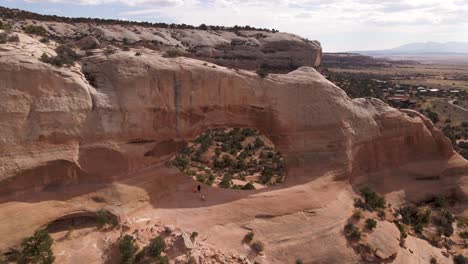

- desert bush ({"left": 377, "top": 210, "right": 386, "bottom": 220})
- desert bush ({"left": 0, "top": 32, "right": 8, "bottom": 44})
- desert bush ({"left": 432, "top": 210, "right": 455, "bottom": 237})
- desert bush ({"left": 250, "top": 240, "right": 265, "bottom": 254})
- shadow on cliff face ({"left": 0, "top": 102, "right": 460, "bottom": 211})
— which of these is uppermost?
desert bush ({"left": 0, "top": 32, "right": 8, "bottom": 44})

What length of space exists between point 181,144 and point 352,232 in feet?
29.1

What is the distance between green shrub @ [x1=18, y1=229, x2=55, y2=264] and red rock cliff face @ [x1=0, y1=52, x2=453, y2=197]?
2.04 meters

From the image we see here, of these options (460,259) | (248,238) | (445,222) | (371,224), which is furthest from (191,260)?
(445,222)

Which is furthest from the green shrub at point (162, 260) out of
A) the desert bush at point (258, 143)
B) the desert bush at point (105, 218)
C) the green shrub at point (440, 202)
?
the desert bush at point (258, 143)

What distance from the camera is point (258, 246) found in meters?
15.1

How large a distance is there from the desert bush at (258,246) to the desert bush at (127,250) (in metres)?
4.68

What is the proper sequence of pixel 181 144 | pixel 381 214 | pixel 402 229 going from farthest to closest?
pixel 381 214 → pixel 181 144 → pixel 402 229

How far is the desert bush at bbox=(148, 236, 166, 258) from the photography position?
A: 13641 millimetres

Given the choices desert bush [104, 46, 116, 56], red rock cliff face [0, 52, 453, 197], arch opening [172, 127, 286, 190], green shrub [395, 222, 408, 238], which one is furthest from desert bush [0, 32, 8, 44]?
green shrub [395, 222, 408, 238]

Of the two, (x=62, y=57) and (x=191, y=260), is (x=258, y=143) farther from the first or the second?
(x=62, y=57)

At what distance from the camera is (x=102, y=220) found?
1423 cm

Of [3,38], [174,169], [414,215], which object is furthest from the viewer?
[414,215]

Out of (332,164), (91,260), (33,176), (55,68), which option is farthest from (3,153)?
(332,164)

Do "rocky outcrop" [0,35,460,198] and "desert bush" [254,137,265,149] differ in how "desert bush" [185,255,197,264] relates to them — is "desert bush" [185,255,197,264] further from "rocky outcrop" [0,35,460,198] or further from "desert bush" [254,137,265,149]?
"desert bush" [254,137,265,149]
